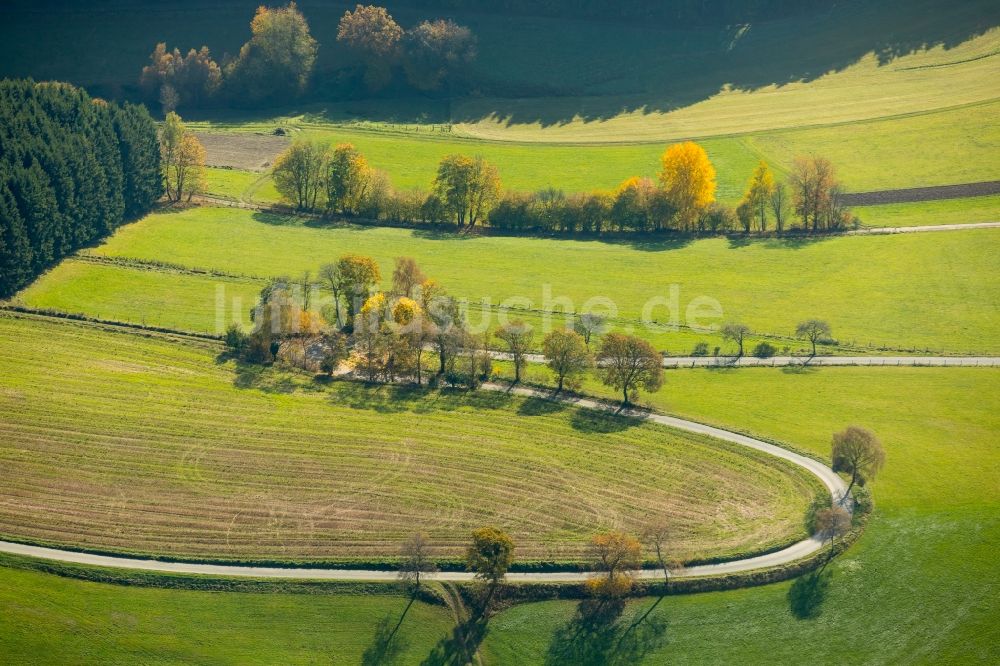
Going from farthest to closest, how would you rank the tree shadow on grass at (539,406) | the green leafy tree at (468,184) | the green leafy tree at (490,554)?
the green leafy tree at (468,184) < the tree shadow on grass at (539,406) < the green leafy tree at (490,554)

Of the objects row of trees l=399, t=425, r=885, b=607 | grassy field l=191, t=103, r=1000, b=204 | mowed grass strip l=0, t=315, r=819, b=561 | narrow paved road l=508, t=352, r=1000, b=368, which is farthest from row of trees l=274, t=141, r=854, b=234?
row of trees l=399, t=425, r=885, b=607

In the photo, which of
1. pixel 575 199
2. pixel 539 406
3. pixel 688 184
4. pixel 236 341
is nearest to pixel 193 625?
pixel 539 406

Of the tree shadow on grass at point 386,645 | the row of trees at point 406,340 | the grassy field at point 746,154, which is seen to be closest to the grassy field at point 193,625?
the tree shadow on grass at point 386,645

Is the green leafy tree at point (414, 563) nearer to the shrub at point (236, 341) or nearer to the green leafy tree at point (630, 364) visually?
the green leafy tree at point (630, 364)

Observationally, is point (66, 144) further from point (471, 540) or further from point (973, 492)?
point (973, 492)

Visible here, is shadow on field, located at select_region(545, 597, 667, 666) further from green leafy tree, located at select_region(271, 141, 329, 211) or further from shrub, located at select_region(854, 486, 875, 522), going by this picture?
green leafy tree, located at select_region(271, 141, 329, 211)

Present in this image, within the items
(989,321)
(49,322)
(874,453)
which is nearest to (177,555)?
(49,322)
